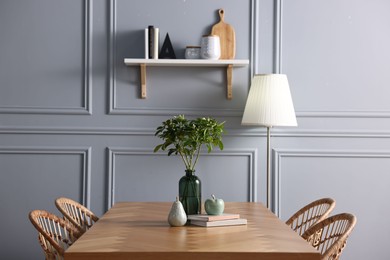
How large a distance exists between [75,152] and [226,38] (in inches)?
48.1

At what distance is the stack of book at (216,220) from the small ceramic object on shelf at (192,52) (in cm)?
164

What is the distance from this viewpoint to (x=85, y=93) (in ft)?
13.5

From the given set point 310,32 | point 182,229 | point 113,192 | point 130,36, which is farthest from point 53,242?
point 310,32

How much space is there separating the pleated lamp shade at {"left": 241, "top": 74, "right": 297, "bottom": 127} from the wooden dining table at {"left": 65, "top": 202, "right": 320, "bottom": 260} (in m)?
1.07

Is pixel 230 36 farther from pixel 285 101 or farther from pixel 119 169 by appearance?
pixel 119 169

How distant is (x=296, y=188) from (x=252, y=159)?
0.35 m

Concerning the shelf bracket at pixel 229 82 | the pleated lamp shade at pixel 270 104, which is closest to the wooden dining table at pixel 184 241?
the pleated lamp shade at pixel 270 104

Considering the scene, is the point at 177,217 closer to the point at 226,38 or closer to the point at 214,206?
the point at 214,206

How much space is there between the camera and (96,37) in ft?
13.6

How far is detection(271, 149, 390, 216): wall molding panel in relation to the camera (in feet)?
13.6

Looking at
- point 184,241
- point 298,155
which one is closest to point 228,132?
point 298,155

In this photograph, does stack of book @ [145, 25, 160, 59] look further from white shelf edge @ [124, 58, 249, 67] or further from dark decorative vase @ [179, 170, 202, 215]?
dark decorative vase @ [179, 170, 202, 215]

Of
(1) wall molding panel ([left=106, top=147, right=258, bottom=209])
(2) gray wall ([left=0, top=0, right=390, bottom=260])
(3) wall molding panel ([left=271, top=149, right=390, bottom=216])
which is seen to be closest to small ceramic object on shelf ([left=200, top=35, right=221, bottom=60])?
(2) gray wall ([left=0, top=0, right=390, bottom=260])

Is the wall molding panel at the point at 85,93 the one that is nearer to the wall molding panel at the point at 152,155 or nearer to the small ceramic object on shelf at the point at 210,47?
the wall molding panel at the point at 152,155
